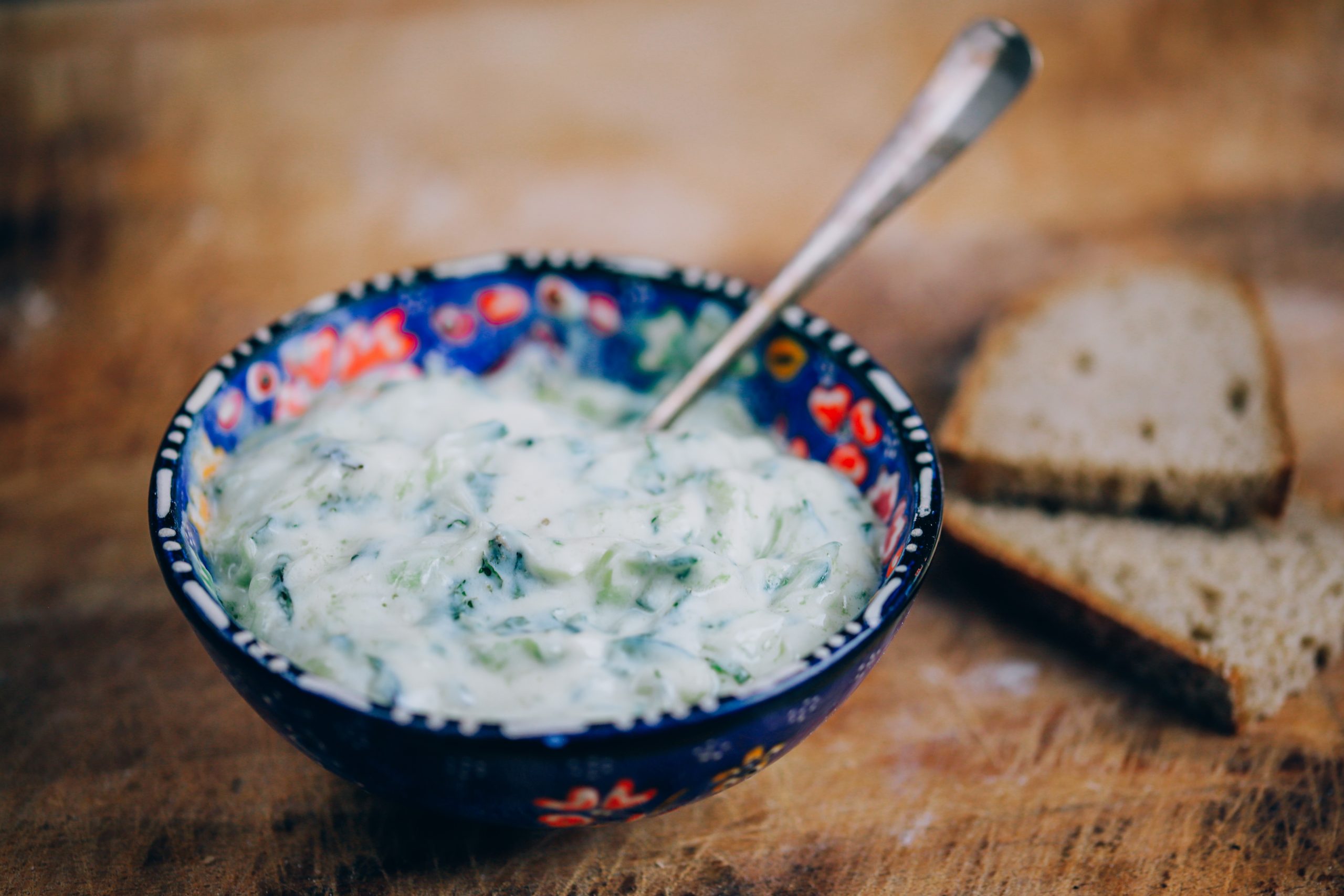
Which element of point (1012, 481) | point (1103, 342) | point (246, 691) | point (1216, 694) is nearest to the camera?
point (246, 691)

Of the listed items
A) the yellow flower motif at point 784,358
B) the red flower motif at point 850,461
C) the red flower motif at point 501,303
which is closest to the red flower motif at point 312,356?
the red flower motif at point 501,303

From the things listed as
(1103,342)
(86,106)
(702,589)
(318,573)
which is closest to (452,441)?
(318,573)

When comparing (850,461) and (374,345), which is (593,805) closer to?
(850,461)

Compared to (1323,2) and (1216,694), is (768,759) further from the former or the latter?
(1323,2)

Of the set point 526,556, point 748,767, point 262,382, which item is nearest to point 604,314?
point 262,382

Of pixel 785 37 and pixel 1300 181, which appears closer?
pixel 1300 181

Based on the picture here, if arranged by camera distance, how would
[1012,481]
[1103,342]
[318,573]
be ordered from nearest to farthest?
[318,573] → [1012,481] → [1103,342]
